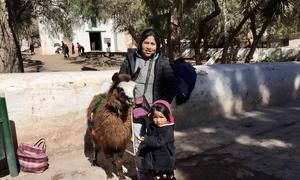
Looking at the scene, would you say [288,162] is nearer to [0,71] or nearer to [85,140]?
[85,140]

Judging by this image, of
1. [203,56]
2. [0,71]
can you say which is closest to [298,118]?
[0,71]

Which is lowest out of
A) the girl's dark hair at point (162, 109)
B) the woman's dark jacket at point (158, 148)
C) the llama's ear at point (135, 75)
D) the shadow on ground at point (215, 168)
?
the shadow on ground at point (215, 168)

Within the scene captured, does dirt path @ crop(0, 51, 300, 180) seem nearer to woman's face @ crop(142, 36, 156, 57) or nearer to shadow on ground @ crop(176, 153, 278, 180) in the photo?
shadow on ground @ crop(176, 153, 278, 180)

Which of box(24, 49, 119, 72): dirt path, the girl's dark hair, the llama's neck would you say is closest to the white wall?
box(24, 49, 119, 72): dirt path

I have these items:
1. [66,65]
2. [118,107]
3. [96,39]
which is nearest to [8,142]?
[118,107]

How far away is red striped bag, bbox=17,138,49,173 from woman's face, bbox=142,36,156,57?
2177 millimetres

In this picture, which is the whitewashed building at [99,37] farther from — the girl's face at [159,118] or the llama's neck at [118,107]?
the girl's face at [159,118]

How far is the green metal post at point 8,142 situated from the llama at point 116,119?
1132mm

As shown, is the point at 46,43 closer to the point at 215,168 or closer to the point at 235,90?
the point at 235,90

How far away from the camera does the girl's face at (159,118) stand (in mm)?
3508

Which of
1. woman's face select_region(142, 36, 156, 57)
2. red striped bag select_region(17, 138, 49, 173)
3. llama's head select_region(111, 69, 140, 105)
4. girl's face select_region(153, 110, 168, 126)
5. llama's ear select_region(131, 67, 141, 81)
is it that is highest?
woman's face select_region(142, 36, 156, 57)

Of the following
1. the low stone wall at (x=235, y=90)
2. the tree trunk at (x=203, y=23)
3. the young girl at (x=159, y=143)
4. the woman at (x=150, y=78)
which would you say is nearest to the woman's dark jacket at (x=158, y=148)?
the young girl at (x=159, y=143)

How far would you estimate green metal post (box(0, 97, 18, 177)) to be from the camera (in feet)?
15.0

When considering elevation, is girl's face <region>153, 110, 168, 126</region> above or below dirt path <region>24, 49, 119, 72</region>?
above
